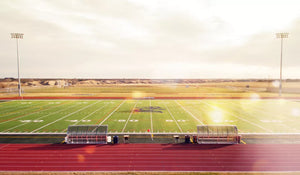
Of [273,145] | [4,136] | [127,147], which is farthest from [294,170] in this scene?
[4,136]

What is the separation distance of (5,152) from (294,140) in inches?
924

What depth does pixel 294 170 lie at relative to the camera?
10.4m

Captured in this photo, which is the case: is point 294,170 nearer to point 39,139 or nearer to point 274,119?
point 274,119

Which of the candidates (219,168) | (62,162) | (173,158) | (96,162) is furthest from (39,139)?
(219,168)

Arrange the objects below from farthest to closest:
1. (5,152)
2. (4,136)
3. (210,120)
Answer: (210,120)
(4,136)
(5,152)

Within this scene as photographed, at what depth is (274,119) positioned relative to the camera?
22.6 metres

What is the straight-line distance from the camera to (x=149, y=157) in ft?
39.3

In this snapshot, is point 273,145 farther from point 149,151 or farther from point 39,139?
Answer: point 39,139

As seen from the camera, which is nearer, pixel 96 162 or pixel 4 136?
pixel 96 162

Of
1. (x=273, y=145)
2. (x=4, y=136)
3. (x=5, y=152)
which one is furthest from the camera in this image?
(x=4, y=136)

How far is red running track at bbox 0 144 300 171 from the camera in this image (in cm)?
1081

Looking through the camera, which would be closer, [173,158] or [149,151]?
[173,158]

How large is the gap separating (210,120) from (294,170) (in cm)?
1181

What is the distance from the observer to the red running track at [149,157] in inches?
426
